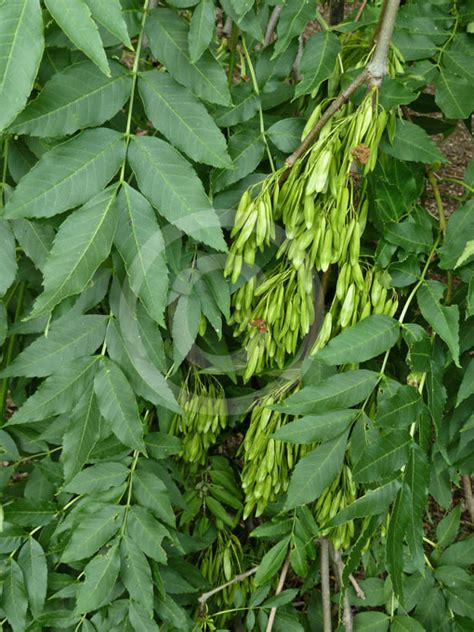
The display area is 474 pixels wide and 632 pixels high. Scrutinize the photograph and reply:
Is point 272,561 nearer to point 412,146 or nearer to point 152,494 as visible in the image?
point 152,494

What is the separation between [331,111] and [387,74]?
92 millimetres

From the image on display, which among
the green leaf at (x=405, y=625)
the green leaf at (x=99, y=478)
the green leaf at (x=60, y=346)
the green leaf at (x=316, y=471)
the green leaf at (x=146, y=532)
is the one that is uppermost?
the green leaf at (x=60, y=346)

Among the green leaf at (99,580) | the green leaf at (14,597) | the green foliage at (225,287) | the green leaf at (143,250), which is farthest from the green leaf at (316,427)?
the green leaf at (14,597)

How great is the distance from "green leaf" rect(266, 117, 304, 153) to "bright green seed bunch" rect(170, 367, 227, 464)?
43cm

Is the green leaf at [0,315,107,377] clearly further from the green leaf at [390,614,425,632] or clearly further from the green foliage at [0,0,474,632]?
the green leaf at [390,614,425,632]

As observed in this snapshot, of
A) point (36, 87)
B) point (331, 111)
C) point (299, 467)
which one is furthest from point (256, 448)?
point (36, 87)

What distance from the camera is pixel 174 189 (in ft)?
3.17

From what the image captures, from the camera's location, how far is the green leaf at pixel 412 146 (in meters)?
1.03

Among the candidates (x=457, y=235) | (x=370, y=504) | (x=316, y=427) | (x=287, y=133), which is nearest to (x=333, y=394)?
(x=316, y=427)

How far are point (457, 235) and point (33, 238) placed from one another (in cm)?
63

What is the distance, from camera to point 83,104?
3.25 feet

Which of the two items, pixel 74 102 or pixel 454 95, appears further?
pixel 454 95

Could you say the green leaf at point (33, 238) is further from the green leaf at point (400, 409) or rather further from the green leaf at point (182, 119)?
the green leaf at point (400, 409)

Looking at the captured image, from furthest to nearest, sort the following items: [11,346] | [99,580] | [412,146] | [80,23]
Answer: [11,346] < [99,580] < [412,146] < [80,23]
